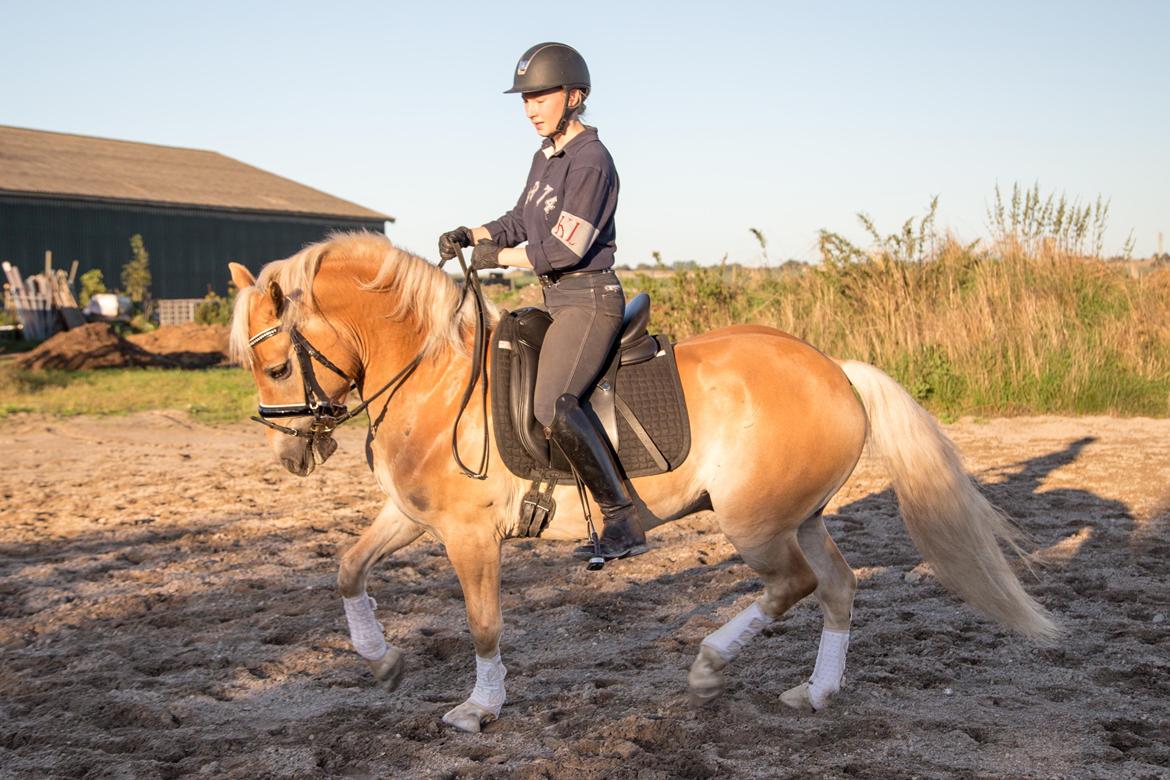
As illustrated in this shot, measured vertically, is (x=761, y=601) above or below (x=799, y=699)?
above

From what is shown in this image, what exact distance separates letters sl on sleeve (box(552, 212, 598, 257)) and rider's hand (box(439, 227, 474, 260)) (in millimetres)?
547

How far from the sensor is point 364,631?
14.7ft

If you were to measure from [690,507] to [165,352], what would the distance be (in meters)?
18.4

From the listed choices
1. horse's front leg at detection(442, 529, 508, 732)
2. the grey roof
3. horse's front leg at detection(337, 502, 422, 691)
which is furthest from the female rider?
the grey roof

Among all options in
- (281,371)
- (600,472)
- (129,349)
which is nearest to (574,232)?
(600,472)

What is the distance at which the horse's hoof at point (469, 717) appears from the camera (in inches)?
158

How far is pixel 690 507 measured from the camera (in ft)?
14.8

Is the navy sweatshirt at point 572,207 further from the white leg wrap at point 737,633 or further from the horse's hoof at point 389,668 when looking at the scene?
the horse's hoof at point 389,668

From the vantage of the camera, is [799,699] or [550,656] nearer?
[799,699]

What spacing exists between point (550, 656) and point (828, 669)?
1.40 m

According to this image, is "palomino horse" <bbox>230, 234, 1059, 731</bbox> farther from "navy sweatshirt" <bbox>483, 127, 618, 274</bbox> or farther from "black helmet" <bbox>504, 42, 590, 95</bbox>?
"black helmet" <bbox>504, 42, 590, 95</bbox>

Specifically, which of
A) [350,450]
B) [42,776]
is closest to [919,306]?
[350,450]

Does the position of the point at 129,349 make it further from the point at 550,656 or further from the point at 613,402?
the point at 613,402

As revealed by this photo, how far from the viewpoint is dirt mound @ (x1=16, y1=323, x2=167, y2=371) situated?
57.5ft
